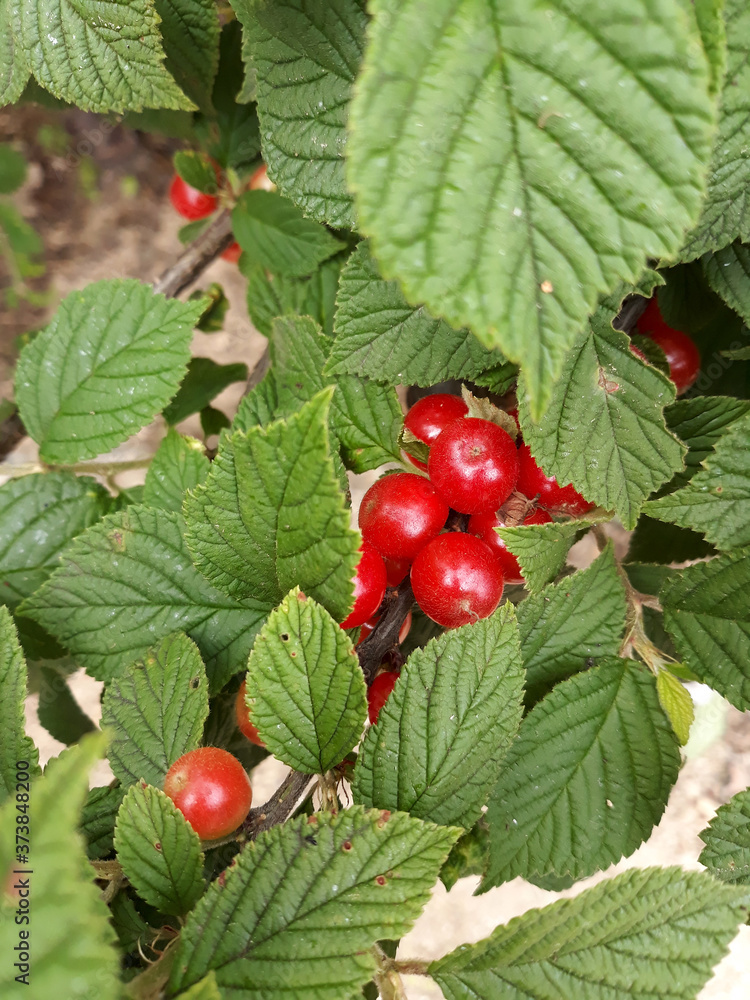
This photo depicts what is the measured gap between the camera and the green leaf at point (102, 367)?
96 centimetres

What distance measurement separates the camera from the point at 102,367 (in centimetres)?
99

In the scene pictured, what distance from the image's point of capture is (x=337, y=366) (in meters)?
0.77

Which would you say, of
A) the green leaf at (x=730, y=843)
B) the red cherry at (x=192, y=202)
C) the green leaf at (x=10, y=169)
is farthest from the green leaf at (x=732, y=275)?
the green leaf at (x=10, y=169)

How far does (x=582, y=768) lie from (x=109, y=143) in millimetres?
1739

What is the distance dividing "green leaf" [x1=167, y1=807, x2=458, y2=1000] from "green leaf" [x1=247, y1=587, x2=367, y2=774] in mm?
76

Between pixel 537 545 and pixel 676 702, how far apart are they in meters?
0.25

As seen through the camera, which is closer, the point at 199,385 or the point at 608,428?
the point at 608,428

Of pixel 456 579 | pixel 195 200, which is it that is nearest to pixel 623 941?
pixel 456 579

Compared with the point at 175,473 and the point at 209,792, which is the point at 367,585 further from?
the point at 175,473

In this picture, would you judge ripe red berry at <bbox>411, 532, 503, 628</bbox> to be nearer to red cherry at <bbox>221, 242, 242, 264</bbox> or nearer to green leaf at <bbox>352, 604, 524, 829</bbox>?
green leaf at <bbox>352, 604, 524, 829</bbox>

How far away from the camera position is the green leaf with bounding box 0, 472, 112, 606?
3.22 feet

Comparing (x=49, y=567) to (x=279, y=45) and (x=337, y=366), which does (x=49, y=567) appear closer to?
(x=337, y=366)

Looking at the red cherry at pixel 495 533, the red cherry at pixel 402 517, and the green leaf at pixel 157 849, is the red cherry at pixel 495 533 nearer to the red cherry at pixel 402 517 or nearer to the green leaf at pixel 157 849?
the red cherry at pixel 402 517

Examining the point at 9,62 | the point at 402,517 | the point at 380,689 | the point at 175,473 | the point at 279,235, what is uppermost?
the point at 9,62
